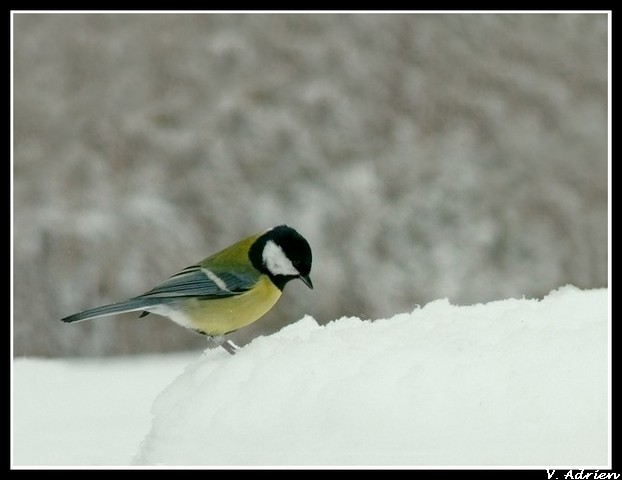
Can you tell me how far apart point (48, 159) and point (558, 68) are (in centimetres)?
377

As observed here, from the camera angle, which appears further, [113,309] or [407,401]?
[113,309]

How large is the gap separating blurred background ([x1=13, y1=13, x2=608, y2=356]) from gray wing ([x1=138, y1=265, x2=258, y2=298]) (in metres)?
2.23

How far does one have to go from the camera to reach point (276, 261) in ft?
9.48

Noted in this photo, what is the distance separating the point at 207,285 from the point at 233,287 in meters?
0.09

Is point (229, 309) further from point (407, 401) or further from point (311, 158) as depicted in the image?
point (311, 158)

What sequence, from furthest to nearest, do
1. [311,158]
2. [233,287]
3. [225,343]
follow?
[311,158], [233,287], [225,343]

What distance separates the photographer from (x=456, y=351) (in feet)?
6.38

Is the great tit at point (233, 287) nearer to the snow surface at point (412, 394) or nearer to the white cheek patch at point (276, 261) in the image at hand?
the white cheek patch at point (276, 261)

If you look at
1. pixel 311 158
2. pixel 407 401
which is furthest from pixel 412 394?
pixel 311 158

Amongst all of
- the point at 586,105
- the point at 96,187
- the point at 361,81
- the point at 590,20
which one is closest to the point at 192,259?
the point at 96,187

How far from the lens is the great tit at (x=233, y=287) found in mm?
2852

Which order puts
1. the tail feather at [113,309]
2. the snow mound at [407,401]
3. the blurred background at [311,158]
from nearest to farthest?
1. the snow mound at [407,401]
2. the tail feather at [113,309]
3. the blurred background at [311,158]

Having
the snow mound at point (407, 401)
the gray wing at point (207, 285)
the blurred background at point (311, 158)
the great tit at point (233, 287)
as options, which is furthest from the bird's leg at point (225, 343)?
the blurred background at point (311, 158)

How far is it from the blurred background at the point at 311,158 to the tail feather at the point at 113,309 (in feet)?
7.62
